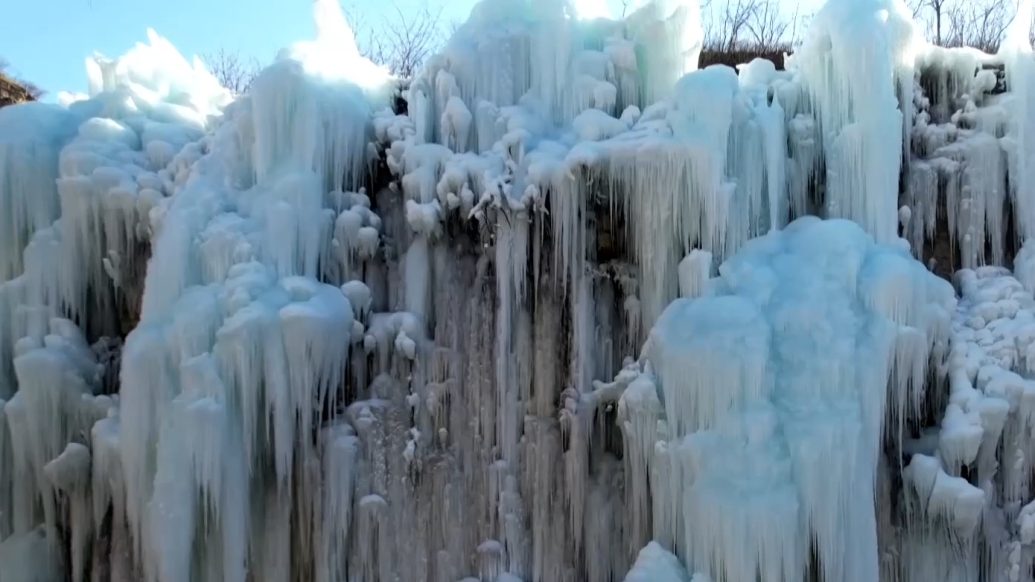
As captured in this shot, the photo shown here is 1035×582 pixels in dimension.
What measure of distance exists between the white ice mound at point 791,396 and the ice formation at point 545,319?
0.06 feet

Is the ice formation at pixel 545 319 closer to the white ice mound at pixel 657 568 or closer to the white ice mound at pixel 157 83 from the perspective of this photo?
the white ice mound at pixel 657 568

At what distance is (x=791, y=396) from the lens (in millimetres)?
4691

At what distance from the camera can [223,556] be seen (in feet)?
16.9

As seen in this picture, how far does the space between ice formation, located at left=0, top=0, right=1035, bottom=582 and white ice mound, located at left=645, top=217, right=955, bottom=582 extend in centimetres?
2

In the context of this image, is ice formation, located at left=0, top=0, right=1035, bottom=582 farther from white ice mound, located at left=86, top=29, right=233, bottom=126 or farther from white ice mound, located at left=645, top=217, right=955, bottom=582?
white ice mound, located at left=86, top=29, right=233, bottom=126

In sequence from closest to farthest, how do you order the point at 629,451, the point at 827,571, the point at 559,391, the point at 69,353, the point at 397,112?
the point at 827,571 < the point at 629,451 < the point at 559,391 < the point at 69,353 < the point at 397,112

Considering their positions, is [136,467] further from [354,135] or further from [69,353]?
[354,135]

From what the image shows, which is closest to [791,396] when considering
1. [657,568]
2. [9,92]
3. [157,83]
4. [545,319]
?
[657,568]

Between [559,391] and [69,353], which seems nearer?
[559,391]

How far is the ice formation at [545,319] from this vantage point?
4.76 metres

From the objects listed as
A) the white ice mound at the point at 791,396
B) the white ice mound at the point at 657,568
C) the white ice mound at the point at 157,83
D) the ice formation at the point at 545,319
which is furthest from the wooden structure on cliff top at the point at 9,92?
the white ice mound at the point at 657,568

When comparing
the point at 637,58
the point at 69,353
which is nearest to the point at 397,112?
the point at 637,58

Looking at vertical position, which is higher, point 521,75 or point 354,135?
point 521,75

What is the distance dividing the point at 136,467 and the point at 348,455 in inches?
53.1
